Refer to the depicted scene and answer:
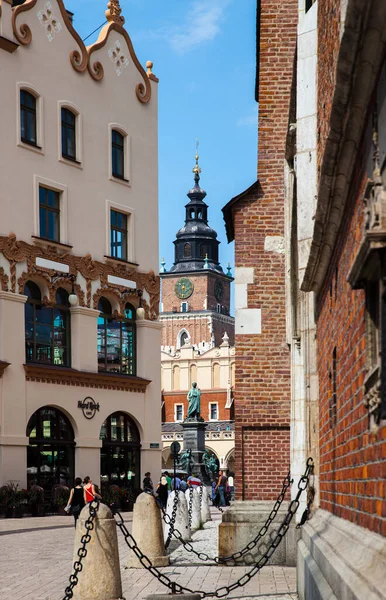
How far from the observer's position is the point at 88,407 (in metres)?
39.9

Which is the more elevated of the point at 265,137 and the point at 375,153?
the point at 265,137

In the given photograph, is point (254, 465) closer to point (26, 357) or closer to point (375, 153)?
point (375, 153)

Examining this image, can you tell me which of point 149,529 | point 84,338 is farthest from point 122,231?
point 149,529

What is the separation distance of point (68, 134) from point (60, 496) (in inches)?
510

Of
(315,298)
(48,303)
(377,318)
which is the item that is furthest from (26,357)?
(377,318)

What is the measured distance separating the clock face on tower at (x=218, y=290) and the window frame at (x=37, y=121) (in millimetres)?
138573

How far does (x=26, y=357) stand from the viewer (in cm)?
3759

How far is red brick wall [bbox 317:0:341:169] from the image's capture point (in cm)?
696

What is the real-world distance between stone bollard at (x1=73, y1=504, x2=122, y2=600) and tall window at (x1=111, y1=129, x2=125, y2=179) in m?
32.3

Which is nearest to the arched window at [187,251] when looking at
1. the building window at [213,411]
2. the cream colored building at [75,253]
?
the building window at [213,411]

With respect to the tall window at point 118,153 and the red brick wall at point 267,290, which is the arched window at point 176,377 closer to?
the tall window at point 118,153

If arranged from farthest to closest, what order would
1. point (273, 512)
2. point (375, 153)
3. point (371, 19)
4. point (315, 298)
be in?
point (273, 512) < point (315, 298) < point (375, 153) < point (371, 19)

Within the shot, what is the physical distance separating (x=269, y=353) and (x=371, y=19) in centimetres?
1387

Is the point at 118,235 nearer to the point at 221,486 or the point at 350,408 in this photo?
the point at 221,486
